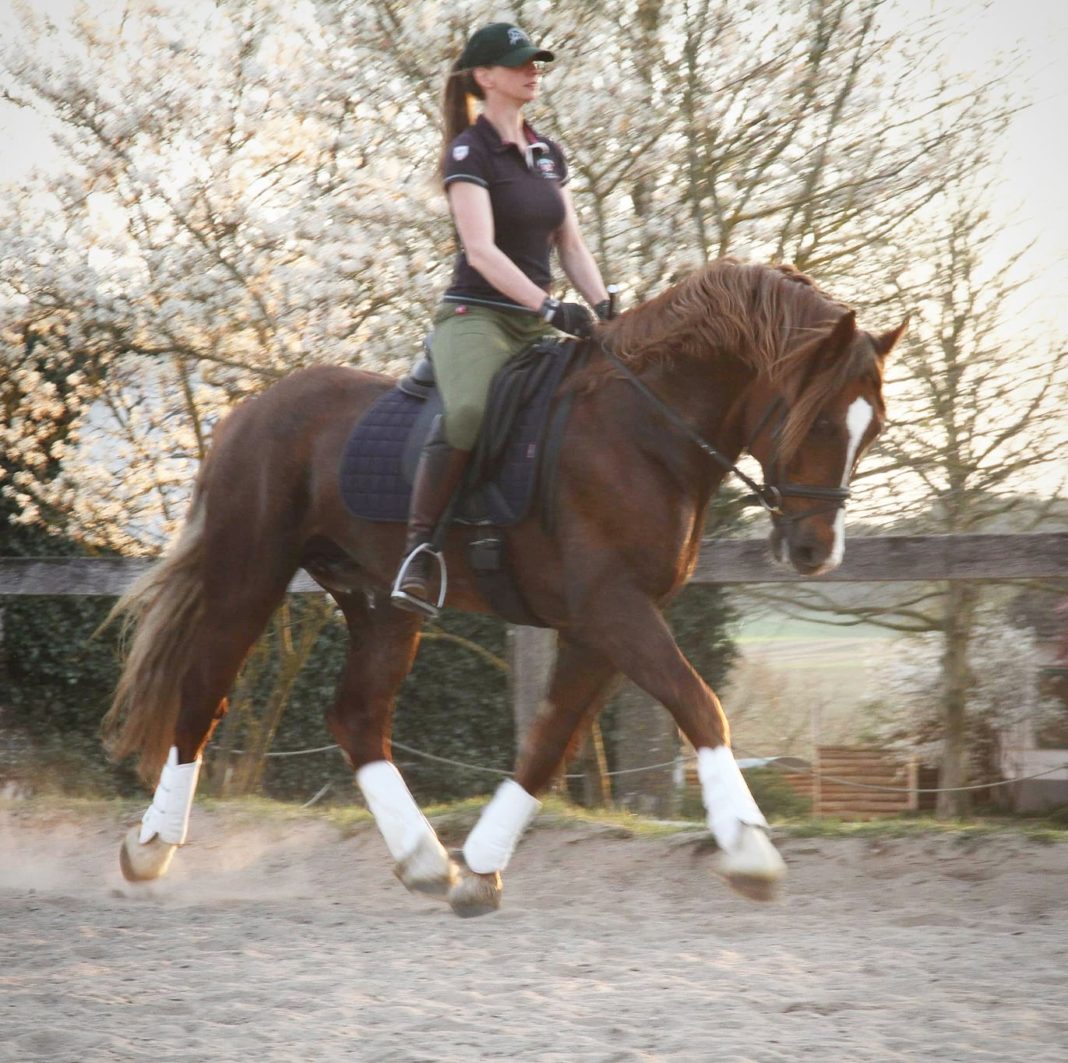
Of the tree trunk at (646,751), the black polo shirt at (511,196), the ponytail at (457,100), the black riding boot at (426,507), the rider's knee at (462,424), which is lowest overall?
the tree trunk at (646,751)

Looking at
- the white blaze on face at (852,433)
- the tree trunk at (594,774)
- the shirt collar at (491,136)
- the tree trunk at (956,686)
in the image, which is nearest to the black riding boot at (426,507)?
the shirt collar at (491,136)

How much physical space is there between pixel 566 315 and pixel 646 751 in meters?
4.13

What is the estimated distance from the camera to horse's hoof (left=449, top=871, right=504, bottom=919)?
15.4ft

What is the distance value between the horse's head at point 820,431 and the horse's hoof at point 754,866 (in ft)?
2.63

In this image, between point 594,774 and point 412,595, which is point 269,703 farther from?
point 412,595

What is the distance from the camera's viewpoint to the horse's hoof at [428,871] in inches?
192

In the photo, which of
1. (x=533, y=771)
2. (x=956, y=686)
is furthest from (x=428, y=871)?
(x=956, y=686)

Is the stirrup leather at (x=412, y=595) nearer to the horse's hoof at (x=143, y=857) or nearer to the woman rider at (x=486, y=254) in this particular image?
the woman rider at (x=486, y=254)

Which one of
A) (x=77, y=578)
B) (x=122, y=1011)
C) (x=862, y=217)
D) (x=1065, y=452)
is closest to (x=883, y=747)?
(x=1065, y=452)

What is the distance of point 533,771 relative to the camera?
468 cm

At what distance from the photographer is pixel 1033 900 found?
4.84 m

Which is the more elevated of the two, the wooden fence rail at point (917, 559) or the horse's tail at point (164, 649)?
the wooden fence rail at point (917, 559)

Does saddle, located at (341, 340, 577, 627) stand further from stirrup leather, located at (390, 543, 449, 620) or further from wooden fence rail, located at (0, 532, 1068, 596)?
wooden fence rail, located at (0, 532, 1068, 596)

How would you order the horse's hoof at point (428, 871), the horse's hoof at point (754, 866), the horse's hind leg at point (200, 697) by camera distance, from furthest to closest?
the horse's hind leg at point (200, 697)
the horse's hoof at point (428, 871)
the horse's hoof at point (754, 866)
